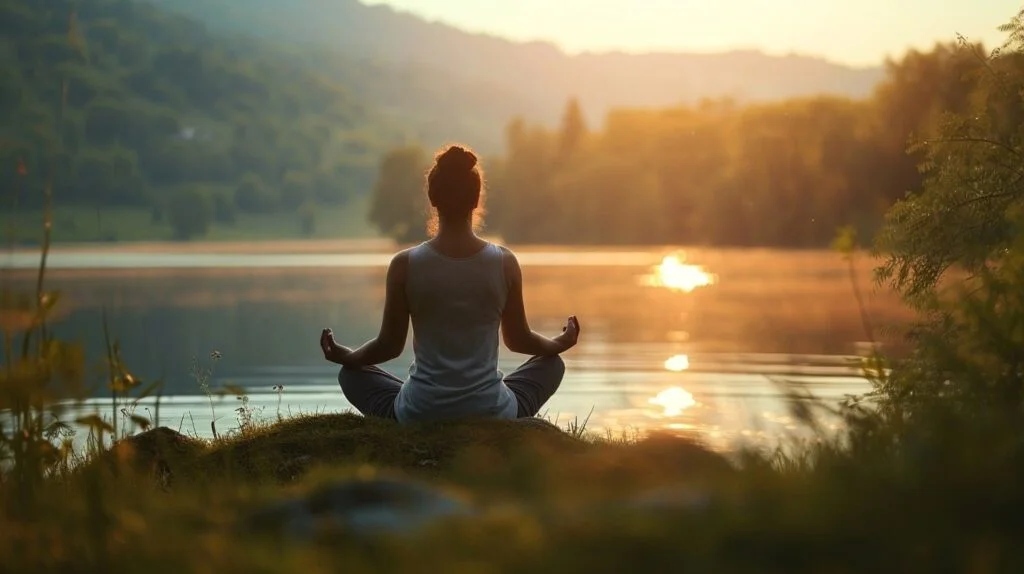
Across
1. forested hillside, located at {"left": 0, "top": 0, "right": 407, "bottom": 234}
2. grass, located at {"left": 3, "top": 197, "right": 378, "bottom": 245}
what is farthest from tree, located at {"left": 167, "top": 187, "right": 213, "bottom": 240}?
grass, located at {"left": 3, "top": 197, "right": 378, "bottom": 245}

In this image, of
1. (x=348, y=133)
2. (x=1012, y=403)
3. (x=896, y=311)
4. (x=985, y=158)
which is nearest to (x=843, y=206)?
(x=896, y=311)

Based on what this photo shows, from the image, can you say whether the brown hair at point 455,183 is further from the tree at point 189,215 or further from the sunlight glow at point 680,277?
the tree at point 189,215

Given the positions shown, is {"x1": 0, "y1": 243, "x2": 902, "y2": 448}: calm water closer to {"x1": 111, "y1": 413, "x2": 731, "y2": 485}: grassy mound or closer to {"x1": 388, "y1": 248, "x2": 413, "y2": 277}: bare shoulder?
{"x1": 111, "y1": 413, "x2": 731, "y2": 485}: grassy mound

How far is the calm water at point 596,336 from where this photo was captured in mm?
11734

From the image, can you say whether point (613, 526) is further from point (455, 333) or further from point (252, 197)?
point (252, 197)

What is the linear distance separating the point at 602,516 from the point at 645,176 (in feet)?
288

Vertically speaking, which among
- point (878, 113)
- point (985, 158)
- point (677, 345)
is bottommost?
point (677, 345)

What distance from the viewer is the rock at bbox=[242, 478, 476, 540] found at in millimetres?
3336

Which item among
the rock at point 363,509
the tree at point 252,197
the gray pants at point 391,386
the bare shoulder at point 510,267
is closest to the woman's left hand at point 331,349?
the gray pants at point 391,386

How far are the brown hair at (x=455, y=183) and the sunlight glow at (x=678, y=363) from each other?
896 cm

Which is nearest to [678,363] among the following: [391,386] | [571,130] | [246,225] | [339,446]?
[391,386]

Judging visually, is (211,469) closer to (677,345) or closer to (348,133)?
(677,345)

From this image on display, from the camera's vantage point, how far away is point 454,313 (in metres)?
6.98

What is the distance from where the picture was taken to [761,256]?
59219 mm
